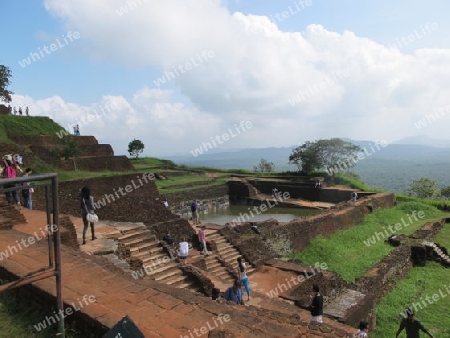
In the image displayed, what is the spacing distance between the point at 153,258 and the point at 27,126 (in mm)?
17777

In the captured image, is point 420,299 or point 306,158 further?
point 306,158

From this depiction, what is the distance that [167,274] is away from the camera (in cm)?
899

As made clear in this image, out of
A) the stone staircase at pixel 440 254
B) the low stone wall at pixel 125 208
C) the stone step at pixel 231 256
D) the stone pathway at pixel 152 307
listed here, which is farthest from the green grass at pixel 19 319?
the stone staircase at pixel 440 254

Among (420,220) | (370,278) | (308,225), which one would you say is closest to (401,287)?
(370,278)

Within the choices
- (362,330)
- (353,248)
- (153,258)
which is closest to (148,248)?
(153,258)

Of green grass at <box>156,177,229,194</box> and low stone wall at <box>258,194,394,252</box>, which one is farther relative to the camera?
green grass at <box>156,177,229,194</box>

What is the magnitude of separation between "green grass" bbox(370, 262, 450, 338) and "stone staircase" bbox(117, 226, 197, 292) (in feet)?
15.8

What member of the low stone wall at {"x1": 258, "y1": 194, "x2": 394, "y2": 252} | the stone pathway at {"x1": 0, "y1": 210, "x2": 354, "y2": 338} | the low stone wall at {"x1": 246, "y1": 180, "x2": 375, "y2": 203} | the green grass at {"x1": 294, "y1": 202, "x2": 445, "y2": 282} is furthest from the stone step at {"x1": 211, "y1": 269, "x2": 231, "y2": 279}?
the low stone wall at {"x1": 246, "y1": 180, "x2": 375, "y2": 203}

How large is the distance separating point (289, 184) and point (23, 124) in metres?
22.2

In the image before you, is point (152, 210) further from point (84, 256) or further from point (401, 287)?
point (401, 287)

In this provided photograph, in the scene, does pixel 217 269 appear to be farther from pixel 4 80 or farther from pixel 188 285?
pixel 4 80

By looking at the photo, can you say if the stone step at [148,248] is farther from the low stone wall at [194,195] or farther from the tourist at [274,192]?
the tourist at [274,192]

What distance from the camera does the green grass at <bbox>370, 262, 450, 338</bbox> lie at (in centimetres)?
834

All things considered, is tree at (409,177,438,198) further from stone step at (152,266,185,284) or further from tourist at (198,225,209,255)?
stone step at (152,266,185,284)
